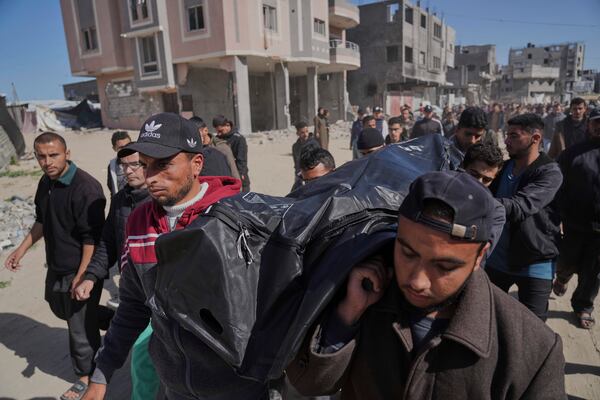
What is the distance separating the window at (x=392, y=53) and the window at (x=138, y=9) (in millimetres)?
21686

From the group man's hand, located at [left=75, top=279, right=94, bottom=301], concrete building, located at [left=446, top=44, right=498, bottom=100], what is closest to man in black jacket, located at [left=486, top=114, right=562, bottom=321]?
man's hand, located at [left=75, top=279, right=94, bottom=301]

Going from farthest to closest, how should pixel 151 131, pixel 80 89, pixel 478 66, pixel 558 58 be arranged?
pixel 558 58 < pixel 478 66 < pixel 80 89 < pixel 151 131

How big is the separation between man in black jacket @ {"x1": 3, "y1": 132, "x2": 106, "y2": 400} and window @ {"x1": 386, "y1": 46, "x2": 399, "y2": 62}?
→ 36.0 meters

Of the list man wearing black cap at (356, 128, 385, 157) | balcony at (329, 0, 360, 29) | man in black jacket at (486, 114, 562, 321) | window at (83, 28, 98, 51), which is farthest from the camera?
balcony at (329, 0, 360, 29)

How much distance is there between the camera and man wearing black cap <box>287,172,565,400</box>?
100 cm

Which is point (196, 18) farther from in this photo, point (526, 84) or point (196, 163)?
point (526, 84)

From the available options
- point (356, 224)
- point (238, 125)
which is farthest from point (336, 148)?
point (356, 224)

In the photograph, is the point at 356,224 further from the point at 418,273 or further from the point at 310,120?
the point at 310,120

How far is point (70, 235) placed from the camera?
2.97 meters

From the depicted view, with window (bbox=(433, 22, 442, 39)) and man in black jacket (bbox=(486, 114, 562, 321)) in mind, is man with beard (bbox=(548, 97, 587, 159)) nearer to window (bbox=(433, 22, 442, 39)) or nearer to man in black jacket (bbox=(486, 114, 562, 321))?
man in black jacket (bbox=(486, 114, 562, 321))

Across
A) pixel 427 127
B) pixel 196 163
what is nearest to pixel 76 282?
pixel 196 163

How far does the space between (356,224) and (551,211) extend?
2184 mm

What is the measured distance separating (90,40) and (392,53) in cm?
2436

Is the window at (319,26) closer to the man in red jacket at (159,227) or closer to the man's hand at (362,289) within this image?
the man in red jacket at (159,227)
